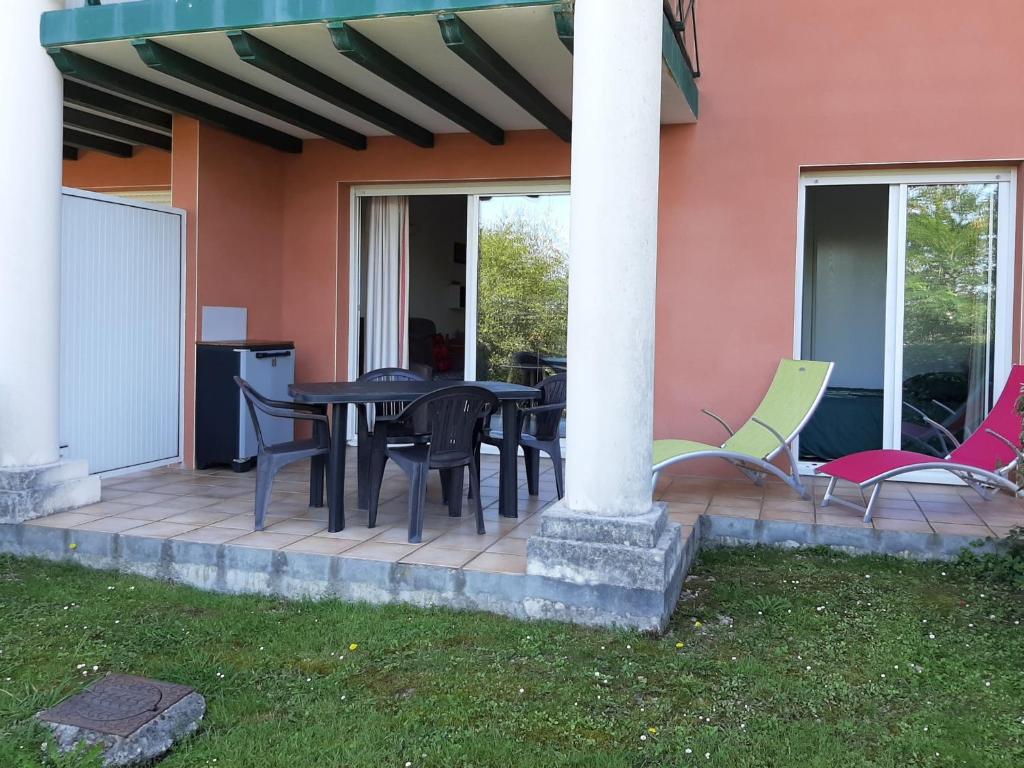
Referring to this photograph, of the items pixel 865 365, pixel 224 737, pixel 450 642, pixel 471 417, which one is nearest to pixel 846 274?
pixel 865 365

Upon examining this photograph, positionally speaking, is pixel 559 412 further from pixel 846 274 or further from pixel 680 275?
pixel 846 274

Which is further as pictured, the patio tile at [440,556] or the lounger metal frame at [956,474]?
the lounger metal frame at [956,474]

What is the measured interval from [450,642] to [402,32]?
3388 mm

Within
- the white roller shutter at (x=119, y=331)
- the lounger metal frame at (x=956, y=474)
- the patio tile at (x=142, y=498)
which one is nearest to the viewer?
the lounger metal frame at (x=956, y=474)

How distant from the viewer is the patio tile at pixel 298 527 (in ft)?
15.5

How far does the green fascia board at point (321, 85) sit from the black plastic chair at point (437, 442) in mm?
2365

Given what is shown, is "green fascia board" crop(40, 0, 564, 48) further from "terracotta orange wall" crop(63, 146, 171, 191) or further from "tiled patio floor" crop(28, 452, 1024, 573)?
"terracotta orange wall" crop(63, 146, 171, 191)

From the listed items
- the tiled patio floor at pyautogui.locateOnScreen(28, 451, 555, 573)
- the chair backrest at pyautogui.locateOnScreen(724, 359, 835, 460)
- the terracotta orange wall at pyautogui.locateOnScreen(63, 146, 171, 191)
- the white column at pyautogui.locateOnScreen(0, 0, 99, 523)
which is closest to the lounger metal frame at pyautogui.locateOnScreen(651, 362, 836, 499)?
the chair backrest at pyautogui.locateOnScreen(724, 359, 835, 460)

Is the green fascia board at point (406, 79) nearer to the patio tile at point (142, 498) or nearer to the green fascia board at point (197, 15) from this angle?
the green fascia board at point (197, 15)

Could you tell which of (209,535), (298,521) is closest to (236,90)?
(298,521)

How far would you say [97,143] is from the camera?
26.1 feet

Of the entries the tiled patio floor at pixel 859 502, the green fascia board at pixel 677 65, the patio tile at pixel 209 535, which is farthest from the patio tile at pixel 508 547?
the green fascia board at pixel 677 65

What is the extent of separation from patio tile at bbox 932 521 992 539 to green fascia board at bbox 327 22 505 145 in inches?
164

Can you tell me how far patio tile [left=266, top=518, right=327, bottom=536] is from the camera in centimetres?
472
